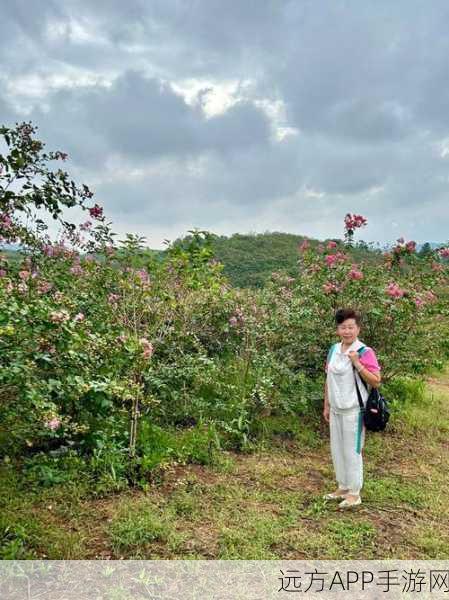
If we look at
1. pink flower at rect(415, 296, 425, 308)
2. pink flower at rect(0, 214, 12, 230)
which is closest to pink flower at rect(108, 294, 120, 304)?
pink flower at rect(0, 214, 12, 230)

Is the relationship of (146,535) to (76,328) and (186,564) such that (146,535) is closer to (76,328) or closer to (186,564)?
(186,564)

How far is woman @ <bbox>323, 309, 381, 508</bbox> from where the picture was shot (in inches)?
146

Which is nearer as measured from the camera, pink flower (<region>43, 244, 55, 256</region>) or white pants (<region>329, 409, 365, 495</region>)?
white pants (<region>329, 409, 365, 495</region>)

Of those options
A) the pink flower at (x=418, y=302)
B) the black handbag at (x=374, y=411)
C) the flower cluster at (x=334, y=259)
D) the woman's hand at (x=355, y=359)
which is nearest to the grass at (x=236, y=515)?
the black handbag at (x=374, y=411)

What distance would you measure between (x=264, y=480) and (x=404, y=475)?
1.33 metres

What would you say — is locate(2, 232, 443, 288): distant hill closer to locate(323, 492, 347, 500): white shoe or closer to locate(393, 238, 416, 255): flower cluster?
locate(393, 238, 416, 255): flower cluster

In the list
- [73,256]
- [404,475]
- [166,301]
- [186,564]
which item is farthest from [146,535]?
[73,256]

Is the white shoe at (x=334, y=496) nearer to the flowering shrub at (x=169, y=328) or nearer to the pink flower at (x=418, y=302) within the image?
the flowering shrub at (x=169, y=328)

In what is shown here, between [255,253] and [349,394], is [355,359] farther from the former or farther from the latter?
[255,253]

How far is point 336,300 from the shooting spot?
18.6 ft

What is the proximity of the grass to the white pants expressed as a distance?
0.68 ft

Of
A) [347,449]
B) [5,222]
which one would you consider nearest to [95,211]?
[5,222]

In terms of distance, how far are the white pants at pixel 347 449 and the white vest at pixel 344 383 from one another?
8 cm

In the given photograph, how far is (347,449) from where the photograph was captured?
12.5 ft
